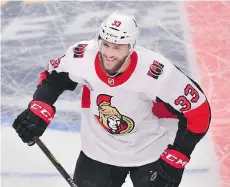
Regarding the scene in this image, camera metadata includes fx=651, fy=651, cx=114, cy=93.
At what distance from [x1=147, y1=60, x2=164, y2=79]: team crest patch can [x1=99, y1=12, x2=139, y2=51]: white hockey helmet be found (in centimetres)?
15

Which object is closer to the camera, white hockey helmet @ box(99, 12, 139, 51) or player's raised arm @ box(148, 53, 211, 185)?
white hockey helmet @ box(99, 12, 139, 51)

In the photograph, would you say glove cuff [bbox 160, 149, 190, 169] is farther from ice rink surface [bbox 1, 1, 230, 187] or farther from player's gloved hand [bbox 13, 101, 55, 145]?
ice rink surface [bbox 1, 1, 230, 187]

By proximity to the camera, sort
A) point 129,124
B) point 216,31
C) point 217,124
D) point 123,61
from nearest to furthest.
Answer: point 123,61, point 129,124, point 217,124, point 216,31

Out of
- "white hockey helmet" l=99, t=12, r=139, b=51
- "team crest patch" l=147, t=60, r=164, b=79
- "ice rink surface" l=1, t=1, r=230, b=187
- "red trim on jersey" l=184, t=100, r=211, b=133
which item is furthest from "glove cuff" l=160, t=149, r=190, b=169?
"ice rink surface" l=1, t=1, r=230, b=187

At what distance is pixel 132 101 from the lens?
2.97 meters

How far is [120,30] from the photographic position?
9.09 ft

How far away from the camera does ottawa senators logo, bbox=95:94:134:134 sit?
9.86ft

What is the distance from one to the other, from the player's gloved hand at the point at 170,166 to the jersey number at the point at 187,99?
22 cm

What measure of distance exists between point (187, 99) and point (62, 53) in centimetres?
214

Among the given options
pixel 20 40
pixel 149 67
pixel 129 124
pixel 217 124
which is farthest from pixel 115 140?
pixel 20 40

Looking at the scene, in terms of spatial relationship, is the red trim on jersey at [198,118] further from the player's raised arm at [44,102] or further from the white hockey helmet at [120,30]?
the player's raised arm at [44,102]

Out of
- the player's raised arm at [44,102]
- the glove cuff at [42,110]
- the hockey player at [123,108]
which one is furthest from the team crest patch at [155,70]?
the glove cuff at [42,110]

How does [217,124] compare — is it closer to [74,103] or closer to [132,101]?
[74,103]

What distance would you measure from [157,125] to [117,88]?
1.13 ft
